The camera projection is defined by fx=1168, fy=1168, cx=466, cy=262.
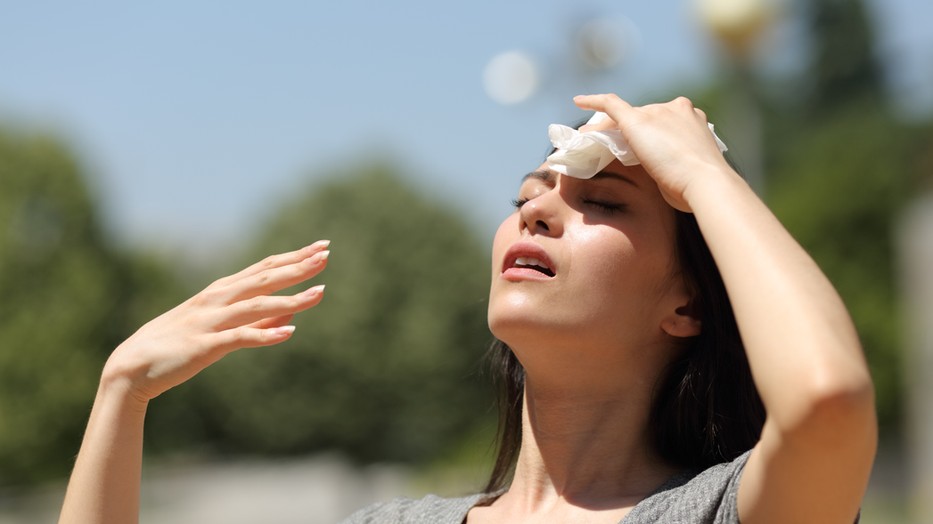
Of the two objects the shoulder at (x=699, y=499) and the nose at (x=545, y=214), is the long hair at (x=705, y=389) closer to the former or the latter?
the shoulder at (x=699, y=499)

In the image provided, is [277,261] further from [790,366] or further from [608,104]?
[790,366]

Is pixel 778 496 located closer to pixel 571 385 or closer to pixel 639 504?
pixel 639 504

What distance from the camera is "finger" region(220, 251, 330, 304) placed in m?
2.57

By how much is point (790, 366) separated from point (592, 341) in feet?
2.28

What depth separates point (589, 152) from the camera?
260 cm

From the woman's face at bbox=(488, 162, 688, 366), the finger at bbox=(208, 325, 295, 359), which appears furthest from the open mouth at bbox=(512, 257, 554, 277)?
the finger at bbox=(208, 325, 295, 359)

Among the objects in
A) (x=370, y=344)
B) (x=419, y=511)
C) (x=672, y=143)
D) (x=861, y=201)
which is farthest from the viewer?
(x=861, y=201)

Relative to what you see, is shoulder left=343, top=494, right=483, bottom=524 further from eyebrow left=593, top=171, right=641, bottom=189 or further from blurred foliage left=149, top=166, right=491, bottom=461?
blurred foliage left=149, top=166, right=491, bottom=461

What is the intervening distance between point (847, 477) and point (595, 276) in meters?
0.76

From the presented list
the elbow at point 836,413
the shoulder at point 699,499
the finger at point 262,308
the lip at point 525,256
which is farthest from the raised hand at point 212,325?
the elbow at point 836,413

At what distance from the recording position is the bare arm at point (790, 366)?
192cm

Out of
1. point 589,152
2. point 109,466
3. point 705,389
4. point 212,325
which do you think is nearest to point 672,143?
point 589,152

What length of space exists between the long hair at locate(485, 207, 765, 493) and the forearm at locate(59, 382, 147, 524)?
47.1 inches

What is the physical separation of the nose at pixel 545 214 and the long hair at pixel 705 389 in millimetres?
277
